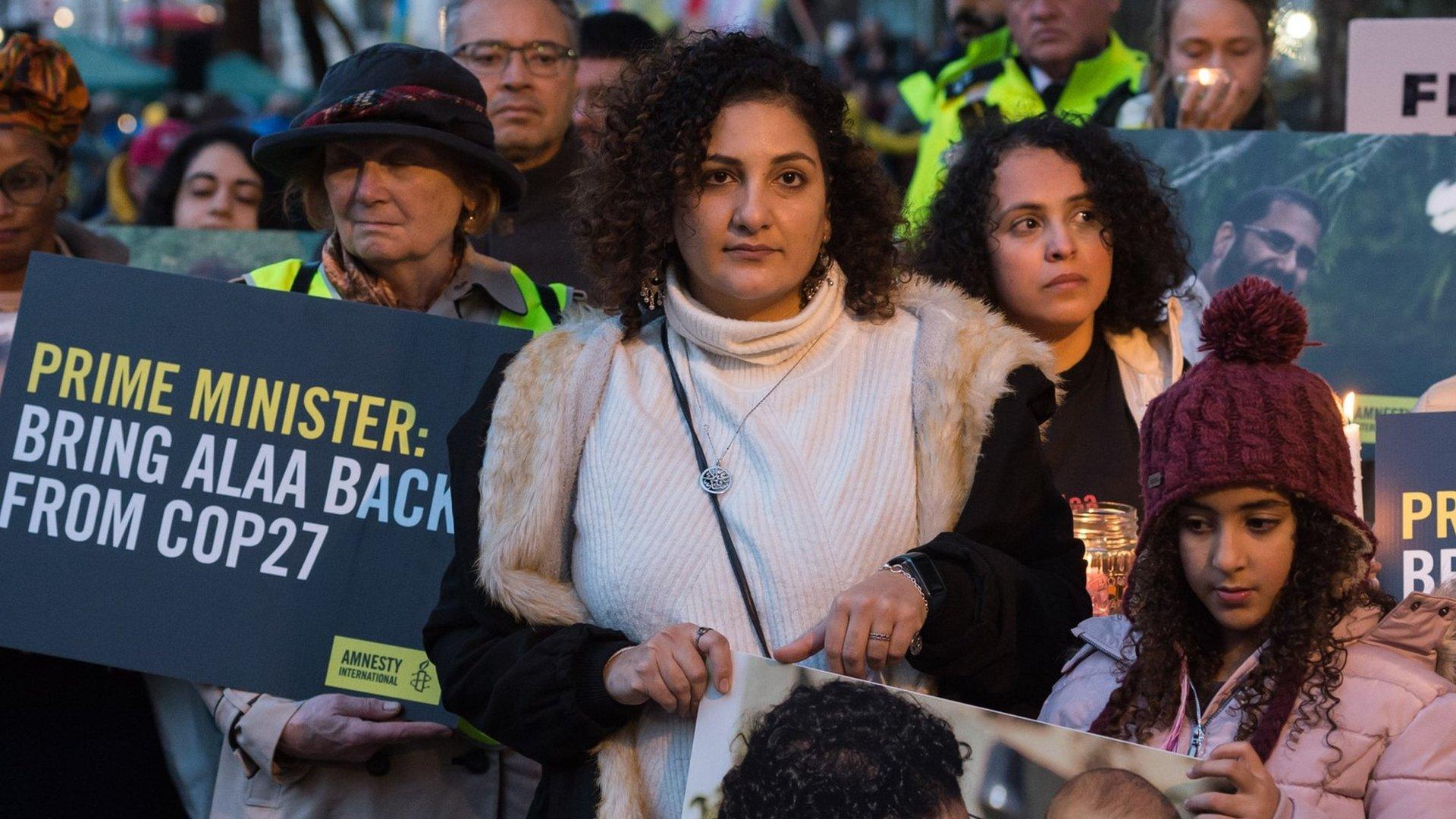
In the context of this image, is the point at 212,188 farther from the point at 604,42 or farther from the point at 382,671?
the point at 382,671

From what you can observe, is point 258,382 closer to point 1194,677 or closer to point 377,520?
point 377,520

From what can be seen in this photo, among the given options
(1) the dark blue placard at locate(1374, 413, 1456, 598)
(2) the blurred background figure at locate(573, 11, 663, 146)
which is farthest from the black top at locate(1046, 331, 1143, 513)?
(2) the blurred background figure at locate(573, 11, 663, 146)

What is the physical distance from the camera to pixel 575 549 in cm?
316

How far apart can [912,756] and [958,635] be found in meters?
0.23

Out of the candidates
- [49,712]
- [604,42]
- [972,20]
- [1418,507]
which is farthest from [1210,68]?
[49,712]

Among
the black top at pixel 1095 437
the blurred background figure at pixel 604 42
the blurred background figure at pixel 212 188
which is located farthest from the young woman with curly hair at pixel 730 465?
the blurred background figure at pixel 212 188

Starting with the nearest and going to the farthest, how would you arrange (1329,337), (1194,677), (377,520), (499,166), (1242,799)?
(1242,799) → (1194,677) → (377,520) → (499,166) → (1329,337)

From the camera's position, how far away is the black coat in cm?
291

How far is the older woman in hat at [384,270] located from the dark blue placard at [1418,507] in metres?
1.80

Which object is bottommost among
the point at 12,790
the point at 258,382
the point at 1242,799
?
the point at 12,790

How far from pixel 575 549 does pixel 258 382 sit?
1113 millimetres

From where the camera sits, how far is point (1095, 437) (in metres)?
4.02

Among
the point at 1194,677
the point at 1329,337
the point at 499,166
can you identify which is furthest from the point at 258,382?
the point at 1329,337

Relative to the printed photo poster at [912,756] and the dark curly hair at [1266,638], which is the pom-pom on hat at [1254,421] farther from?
the printed photo poster at [912,756]
